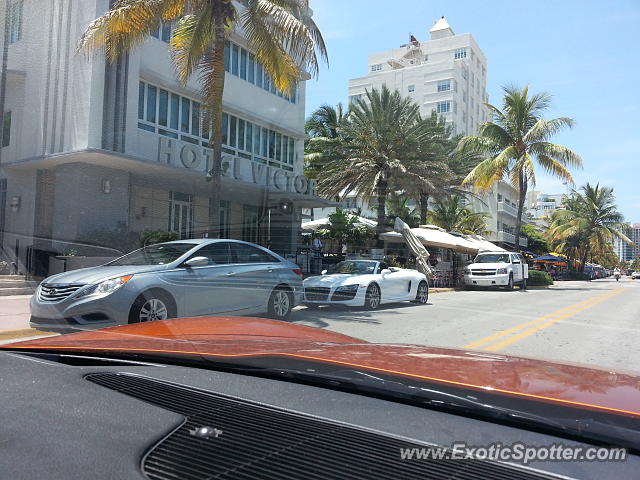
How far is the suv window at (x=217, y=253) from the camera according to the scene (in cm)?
846

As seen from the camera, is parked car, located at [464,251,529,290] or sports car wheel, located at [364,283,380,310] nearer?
sports car wheel, located at [364,283,380,310]

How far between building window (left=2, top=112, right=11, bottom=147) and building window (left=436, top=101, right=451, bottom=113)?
53452 mm

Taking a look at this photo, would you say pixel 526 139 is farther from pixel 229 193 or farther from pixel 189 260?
A: pixel 189 260

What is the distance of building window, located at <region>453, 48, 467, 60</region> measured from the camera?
7050 cm

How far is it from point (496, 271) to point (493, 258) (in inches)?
86.5

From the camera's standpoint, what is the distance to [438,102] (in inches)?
2518

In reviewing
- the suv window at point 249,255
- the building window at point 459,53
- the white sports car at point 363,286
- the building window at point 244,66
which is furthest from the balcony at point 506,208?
the suv window at point 249,255

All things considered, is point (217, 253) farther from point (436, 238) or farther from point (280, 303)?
point (436, 238)

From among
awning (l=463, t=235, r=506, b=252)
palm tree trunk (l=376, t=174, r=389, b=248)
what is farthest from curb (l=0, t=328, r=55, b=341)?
awning (l=463, t=235, r=506, b=252)

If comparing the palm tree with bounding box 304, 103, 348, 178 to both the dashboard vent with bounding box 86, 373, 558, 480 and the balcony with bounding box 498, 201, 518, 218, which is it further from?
the balcony with bounding box 498, 201, 518, 218

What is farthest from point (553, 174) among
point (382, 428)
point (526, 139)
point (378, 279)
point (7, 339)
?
point (382, 428)

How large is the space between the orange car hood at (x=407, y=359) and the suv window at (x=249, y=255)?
5091mm

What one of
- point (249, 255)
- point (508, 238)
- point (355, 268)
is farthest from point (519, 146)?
point (508, 238)

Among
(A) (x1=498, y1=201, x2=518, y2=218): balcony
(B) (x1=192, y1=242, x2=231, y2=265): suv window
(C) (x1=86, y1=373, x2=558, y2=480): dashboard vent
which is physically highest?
(A) (x1=498, y1=201, x2=518, y2=218): balcony
